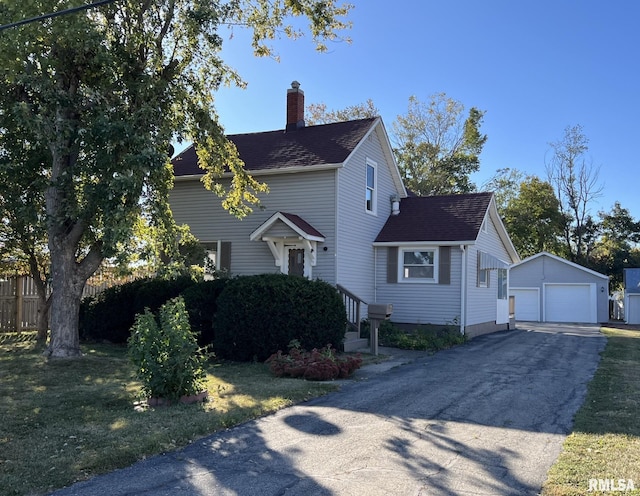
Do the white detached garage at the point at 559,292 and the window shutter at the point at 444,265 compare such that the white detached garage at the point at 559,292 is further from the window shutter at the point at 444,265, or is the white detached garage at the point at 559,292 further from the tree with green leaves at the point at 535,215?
the window shutter at the point at 444,265

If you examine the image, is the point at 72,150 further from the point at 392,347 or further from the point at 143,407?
the point at 392,347

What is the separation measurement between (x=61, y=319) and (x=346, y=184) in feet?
27.9

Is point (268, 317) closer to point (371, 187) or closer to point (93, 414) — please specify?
point (93, 414)

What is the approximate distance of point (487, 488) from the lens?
15.0 feet

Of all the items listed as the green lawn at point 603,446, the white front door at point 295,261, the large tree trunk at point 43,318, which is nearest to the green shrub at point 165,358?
the green lawn at point 603,446

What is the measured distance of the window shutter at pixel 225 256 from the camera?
17.0 metres

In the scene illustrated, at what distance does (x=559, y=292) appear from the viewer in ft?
104

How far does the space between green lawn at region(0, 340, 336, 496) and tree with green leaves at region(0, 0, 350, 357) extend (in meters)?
1.76

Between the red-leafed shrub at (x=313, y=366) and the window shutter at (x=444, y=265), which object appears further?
the window shutter at (x=444, y=265)

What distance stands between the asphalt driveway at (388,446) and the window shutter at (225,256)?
814 centimetres

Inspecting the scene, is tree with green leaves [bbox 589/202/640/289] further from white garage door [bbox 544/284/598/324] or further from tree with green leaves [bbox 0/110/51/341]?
tree with green leaves [bbox 0/110/51/341]

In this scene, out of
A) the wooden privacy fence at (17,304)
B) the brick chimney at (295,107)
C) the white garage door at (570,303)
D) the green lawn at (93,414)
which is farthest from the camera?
the white garage door at (570,303)

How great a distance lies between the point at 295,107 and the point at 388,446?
15146mm

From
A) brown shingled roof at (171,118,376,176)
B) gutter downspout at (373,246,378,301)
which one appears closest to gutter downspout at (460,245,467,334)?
gutter downspout at (373,246,378,301)
